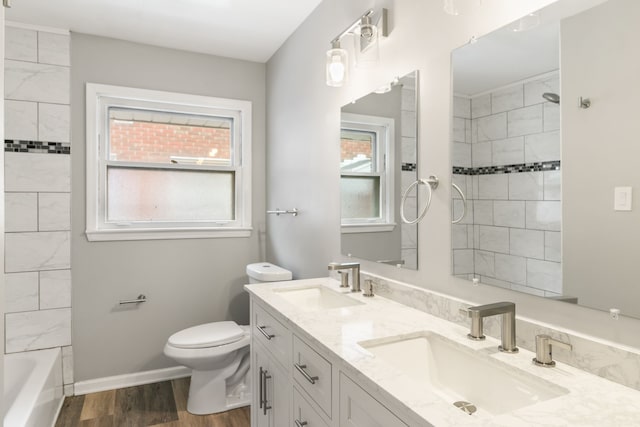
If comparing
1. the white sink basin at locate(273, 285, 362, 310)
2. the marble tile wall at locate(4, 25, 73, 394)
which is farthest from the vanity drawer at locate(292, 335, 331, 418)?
the marble tile wall at locate(4, 25, 73, 394)

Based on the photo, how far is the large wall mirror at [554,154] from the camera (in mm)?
918

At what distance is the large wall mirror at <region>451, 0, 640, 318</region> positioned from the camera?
918 millimetres

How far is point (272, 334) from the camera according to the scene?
1628 mm

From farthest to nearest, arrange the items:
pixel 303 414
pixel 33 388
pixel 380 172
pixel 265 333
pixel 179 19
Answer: pixel 179 19, pixel 33 388, pixel 380 172, pixel 265 333, pixel 303 414

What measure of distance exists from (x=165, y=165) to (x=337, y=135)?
154 cm

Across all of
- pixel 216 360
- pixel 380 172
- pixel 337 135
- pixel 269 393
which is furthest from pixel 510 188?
pixel 216 360

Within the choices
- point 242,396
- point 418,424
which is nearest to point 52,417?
point 242,396

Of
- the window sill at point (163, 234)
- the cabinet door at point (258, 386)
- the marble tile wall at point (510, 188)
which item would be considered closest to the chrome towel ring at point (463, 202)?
the marble tile wall at point (510, 188)

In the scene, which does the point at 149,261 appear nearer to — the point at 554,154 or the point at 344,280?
the point at 344,280

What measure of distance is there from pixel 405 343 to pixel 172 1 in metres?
2.26

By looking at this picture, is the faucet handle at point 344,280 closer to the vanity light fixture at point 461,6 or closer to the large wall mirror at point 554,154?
the large wall mirror at point 554,154

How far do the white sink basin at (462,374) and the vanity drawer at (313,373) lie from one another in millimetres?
144

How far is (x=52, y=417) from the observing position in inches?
91.7

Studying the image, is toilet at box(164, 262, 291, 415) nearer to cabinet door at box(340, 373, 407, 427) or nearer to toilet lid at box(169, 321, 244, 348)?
toilet lid at box(169, 321, 244, 348)
